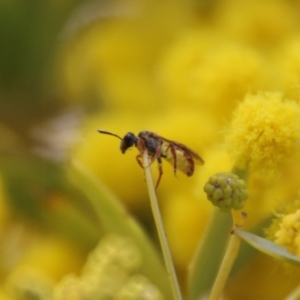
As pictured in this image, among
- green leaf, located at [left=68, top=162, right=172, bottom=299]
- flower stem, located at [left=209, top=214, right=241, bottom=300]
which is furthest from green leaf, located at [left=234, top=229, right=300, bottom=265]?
green leaf, located at [left=68, top=162, right=172, bottom=299]

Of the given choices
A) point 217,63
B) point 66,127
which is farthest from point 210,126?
point 66,127

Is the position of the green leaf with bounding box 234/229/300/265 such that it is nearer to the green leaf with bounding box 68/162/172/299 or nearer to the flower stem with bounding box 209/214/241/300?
the flower stem with bounding box 209/214/241/300

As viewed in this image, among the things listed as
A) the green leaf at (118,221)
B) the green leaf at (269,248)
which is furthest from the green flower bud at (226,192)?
the green leaf at (118,221)

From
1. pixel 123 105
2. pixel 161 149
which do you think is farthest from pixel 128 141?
pixel 123 105

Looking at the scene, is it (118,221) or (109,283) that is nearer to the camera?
(109,283)

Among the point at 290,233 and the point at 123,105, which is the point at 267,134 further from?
the point at 123,105

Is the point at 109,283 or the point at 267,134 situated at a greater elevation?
the point at 267,134
